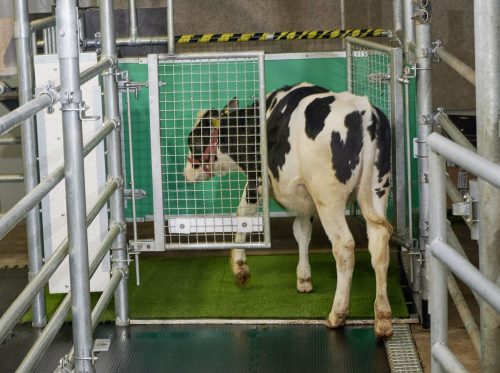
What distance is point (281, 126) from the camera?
581 centimetres

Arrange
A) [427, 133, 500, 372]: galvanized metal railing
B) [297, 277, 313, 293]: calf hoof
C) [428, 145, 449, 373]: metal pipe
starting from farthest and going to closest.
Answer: [297, 277, 313, 293]: calf hoof
[428, 145, 449, 373]: metal pipe
[427, 133, 500, 372]: galvanized metal railing

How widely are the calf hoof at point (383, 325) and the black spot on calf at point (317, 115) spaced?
103 centimetres

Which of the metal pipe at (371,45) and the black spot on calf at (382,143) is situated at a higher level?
the metal pipe at (371,45)

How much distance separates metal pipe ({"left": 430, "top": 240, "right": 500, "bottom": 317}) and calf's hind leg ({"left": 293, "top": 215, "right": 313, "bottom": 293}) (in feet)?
10.4

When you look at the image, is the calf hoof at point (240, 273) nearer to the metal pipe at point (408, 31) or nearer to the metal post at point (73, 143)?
the metal pipe at point (408, 31)

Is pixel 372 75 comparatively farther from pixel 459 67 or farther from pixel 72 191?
pixel 72 191

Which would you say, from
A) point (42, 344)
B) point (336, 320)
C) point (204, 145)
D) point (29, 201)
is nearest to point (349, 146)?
point (336, 320)

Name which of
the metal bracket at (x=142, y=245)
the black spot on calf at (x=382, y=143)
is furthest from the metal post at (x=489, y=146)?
the metal bracket at (x=142, y=245)

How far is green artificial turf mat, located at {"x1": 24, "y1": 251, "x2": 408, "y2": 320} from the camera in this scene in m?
5.78

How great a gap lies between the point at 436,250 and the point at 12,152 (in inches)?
260

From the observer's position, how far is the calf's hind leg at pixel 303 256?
6.13 metres

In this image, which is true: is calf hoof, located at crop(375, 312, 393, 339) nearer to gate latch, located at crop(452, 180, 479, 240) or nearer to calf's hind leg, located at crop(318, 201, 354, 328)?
calf's hind leg, located at crop(318, 201, 354, 328)

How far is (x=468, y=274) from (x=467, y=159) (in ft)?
1.01

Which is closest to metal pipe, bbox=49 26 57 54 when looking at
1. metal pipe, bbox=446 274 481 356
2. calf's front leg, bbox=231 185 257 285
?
calf's front leg, bbox=231 185 257 285
